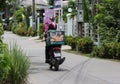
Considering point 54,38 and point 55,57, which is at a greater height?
point 54,38

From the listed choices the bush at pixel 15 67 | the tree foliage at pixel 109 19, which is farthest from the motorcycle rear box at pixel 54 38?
the tree foliage at pixel 109 19

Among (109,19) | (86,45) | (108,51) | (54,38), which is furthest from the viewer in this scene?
(86,45)

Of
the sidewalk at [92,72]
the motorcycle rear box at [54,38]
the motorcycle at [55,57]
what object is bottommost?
the sidewalk at [92,72]

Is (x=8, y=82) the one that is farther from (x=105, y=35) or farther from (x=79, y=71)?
(x=105, y=35)

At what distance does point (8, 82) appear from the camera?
35.9 ft

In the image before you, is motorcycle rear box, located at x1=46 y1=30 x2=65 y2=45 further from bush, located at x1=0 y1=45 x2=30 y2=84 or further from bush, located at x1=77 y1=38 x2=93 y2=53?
bush, located at x1=77 y1=38 x2=93 y2=53

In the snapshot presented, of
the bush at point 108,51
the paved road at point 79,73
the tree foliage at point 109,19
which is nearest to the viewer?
the paved road at point 79,73

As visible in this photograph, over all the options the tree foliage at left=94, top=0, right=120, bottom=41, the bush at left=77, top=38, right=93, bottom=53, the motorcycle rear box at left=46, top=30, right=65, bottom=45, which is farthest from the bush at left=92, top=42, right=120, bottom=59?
the motorcycle rear box at left=46, top=30, right=65, bottom=45

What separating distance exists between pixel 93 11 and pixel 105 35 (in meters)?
3.88

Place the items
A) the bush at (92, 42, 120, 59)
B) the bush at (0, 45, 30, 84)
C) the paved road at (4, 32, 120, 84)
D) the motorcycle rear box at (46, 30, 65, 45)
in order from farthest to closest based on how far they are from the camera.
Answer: the bush at (92, 42, 120, 59) < the motorcycle rear box at (46, 30, 65, 45) < the paved road at (4, 32, 120, 84) < the bush at (0, 45, 30, 84)

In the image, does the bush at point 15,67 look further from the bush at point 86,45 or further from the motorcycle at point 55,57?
the bush at point 86,45

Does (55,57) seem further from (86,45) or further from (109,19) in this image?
(86,45)

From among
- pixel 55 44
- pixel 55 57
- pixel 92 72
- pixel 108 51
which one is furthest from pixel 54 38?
pixel 108 51

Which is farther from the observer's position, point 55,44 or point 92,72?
point 55,44
